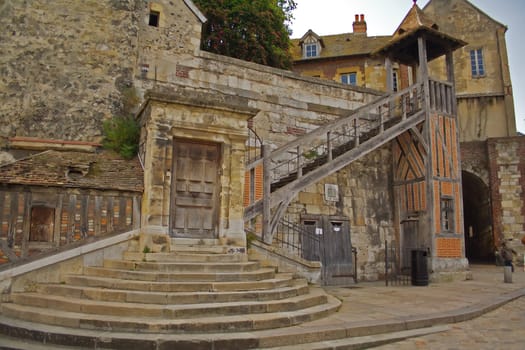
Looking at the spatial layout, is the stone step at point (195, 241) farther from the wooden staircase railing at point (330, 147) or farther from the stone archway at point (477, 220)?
the stone archway at point (477, 220)

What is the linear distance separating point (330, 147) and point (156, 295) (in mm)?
6218

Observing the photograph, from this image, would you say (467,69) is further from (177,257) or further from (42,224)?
(42,224)

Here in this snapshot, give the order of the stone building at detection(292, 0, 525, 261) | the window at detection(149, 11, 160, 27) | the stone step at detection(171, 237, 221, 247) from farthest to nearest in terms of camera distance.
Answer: the stone building at detection(292, 0, 525, 261), the window at detection(149, 11, 160, 27), the stone step at detection(171, 237, 221, 247)

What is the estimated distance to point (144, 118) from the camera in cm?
775

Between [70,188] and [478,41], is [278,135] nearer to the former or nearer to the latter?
[70,188]

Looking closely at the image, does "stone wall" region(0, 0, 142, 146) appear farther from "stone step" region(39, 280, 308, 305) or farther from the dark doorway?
"stone step" region(39, 280, 308, 305)

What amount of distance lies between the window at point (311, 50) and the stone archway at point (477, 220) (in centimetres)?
1059

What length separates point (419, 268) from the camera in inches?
433

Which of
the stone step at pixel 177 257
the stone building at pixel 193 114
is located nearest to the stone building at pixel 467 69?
the stone building at pixel 193 114

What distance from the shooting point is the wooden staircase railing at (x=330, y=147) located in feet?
30.0

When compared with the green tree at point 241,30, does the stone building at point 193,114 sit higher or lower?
lower

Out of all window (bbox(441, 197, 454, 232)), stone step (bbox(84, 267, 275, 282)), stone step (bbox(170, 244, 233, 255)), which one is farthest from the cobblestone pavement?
window (bbox(441, 197, 454, 232))

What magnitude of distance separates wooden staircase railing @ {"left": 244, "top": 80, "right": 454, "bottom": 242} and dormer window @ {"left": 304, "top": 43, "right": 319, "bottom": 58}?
1114 cm

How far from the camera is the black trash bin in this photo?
36.0 feet
